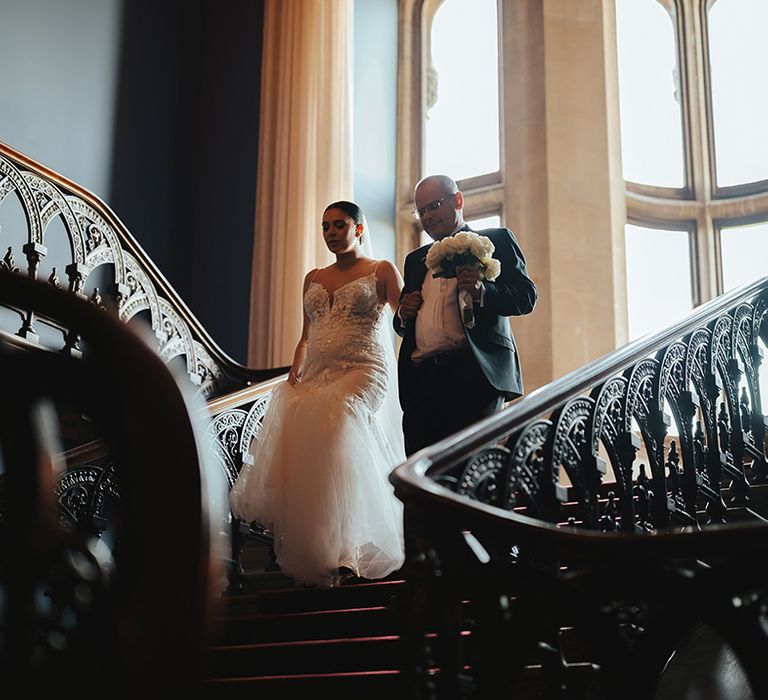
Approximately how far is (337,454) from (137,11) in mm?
7061

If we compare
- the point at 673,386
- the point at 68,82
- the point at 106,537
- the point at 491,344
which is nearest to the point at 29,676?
the point at 491,344

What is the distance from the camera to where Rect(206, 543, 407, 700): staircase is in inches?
145

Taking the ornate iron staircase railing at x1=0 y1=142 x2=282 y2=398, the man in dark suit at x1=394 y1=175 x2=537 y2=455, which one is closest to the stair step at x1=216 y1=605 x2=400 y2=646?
the man in dark suit at x1=394 y1=175 x2=537 y2=455

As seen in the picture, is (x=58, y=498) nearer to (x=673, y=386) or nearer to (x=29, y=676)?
(x=673, y=386)

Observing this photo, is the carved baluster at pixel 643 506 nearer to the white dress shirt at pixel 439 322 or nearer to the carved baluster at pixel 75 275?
the white dress shirt at pixel 439 322

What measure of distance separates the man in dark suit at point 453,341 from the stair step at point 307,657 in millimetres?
1031

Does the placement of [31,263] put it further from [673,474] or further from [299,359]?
[673,474]

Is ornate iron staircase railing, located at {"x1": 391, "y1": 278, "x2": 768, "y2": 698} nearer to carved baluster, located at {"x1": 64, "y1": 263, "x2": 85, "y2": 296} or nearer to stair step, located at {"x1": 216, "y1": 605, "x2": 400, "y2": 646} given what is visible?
stair step, located at {"x1": 216, "y1": 605, "x2": 400, "y2": 646}

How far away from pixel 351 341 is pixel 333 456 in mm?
715

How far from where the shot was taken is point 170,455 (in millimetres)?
1637

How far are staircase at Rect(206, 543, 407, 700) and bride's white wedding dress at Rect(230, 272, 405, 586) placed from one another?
17 cm

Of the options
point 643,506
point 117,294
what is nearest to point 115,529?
point 643,506

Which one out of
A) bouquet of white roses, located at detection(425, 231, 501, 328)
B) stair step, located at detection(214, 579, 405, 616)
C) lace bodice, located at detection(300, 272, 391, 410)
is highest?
bouquet of white roses, located at detection(425, 231, 501, 328)

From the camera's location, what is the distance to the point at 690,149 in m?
11.5
